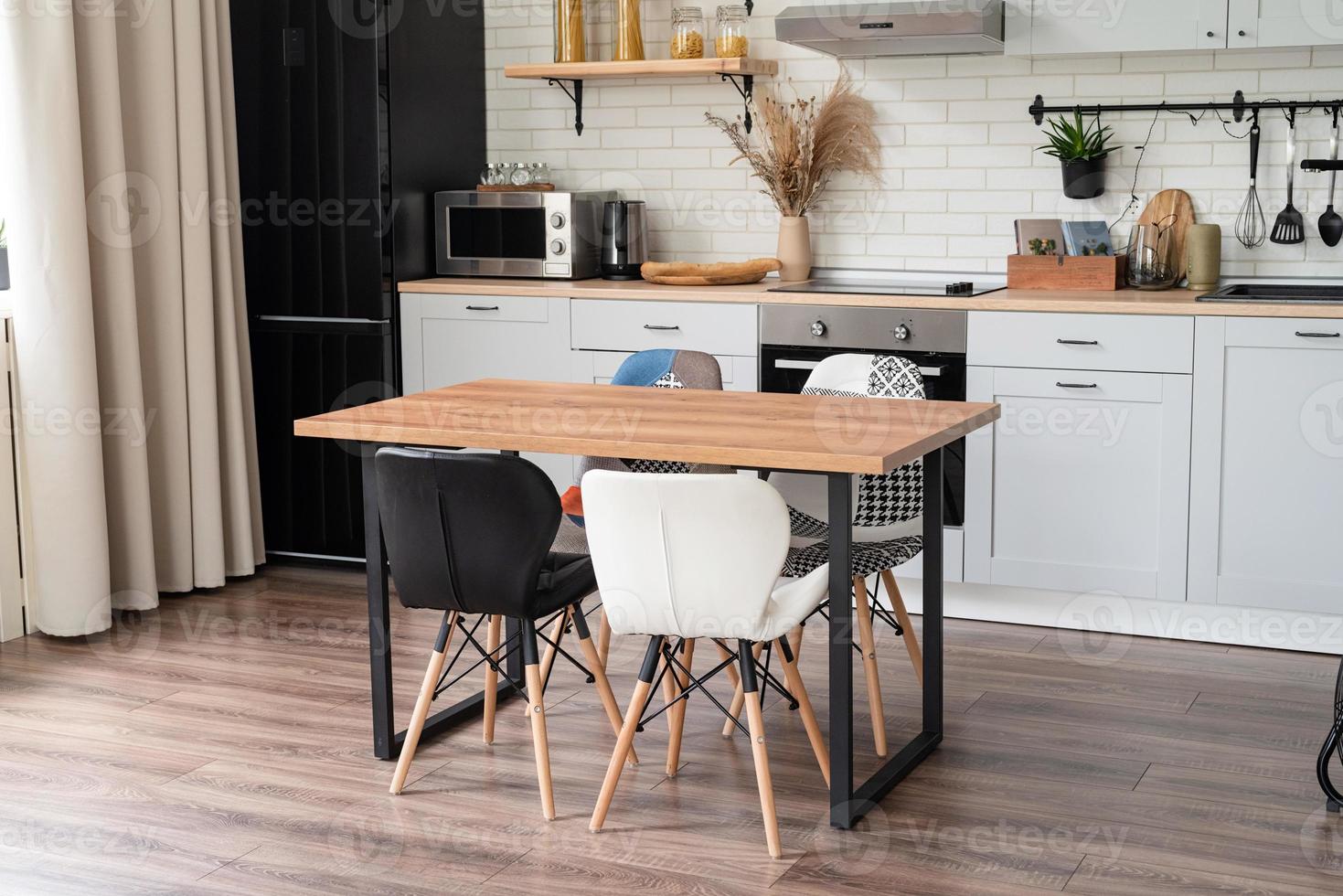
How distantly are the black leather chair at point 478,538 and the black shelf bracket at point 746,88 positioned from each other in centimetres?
253

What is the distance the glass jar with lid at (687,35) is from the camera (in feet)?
16.5

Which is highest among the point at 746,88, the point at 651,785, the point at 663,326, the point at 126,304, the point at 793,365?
the point at 746,88

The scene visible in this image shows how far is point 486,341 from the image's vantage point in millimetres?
4973

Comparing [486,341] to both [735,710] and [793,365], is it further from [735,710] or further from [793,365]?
[735,710]

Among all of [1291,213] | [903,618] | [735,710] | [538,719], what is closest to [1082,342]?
[1291,213]

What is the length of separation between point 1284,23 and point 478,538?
2.76m

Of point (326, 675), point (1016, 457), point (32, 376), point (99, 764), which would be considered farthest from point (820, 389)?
point (32, 376)

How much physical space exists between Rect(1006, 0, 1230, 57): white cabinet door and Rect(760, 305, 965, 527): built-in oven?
875mm

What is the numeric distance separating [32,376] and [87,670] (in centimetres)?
86

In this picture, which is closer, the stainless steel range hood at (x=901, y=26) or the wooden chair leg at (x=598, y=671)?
the wooden chair leg at (x=598, y=671)

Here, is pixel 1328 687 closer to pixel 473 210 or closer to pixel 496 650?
pixel 496 650

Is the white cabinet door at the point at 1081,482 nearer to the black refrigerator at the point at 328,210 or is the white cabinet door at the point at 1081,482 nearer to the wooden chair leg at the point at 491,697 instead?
the wooden chair leg at the point at 491,697

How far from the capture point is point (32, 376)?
426cm

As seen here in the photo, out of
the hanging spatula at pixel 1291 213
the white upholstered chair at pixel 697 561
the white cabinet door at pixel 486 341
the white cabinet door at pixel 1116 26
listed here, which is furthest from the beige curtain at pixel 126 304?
the hanging spatula at pixel 1291 213
